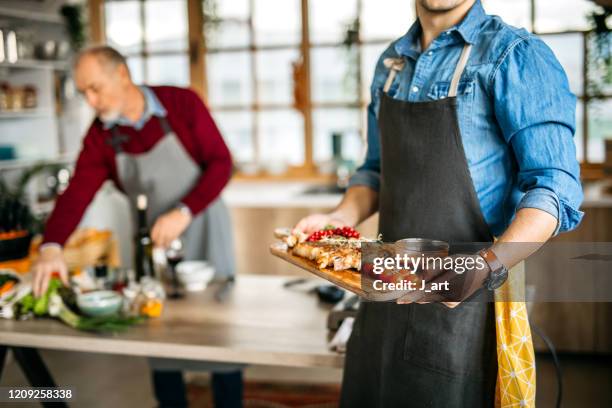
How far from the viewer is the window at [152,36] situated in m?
5.63

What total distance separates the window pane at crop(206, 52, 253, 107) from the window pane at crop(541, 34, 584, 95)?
7.42ft

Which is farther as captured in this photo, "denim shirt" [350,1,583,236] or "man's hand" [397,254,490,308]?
"denim shirt" [350,1,583,236]

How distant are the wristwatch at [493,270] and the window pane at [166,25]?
15.5 feet

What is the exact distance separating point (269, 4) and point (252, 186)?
1.40 meters

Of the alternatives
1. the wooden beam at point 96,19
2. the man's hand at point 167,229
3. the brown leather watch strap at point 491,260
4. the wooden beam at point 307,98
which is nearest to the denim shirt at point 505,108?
the brown leather watch strap at point 491,260

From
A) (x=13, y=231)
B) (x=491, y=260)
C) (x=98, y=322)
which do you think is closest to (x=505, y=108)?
(x=491, y=260)

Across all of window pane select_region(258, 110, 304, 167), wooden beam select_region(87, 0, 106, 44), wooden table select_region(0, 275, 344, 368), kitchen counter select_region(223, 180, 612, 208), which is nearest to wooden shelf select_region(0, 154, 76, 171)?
wooden beam select_region(87, 0, 106, 44)

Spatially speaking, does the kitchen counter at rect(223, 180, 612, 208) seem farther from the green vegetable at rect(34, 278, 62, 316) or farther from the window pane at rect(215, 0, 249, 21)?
the green vegetable at rect(34, 278, 62, 316)

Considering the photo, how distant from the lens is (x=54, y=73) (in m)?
5.83

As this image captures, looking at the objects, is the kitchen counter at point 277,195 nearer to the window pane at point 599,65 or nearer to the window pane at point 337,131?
the window pane at point 337,131

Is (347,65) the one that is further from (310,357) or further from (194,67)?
(310,357)

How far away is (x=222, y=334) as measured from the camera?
212cm

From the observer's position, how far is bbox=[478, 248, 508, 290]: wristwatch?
126 cm

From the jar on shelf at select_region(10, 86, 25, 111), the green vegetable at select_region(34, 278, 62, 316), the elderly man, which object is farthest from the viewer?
the jar on shelf at select_region(10, 86, 25, 111)
